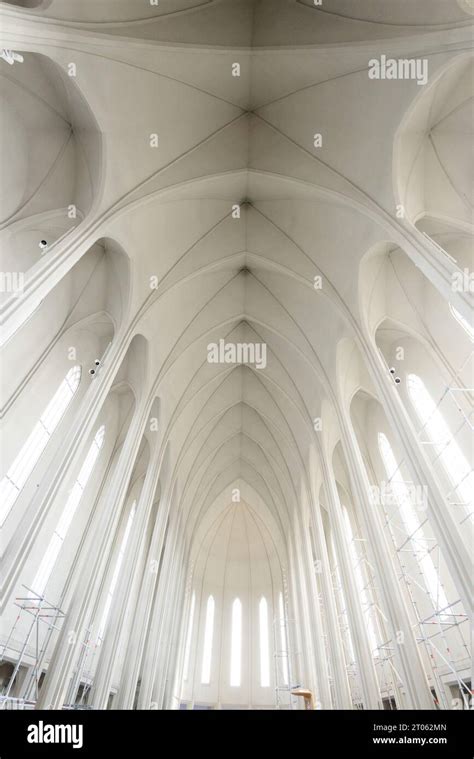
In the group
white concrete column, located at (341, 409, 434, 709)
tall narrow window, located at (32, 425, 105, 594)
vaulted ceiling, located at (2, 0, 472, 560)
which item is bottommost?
white concrete column, located at (341, 409, 434, 709)

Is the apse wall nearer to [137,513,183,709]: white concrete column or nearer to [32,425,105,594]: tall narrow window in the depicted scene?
[137,513,183,709]: white concrete column

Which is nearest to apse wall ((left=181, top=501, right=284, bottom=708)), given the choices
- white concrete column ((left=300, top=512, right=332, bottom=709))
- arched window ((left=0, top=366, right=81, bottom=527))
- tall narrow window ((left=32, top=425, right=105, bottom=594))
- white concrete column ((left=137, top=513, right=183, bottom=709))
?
white concrete column ((left=137, top=513, right=183, bottom=709))

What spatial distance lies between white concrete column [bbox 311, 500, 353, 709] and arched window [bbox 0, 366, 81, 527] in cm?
1101

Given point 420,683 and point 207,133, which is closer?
point 420,683

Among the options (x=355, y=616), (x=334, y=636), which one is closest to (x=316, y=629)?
(x=334, y=636)

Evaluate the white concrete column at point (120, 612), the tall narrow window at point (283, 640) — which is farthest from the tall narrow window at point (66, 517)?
the tall narrow window at point (283, 640)

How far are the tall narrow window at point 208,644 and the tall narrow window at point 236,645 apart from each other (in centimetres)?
141

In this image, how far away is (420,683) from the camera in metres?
7.46

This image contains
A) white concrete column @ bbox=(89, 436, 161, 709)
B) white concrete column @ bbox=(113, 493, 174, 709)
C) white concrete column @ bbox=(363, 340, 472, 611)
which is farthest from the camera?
white concrete column @ bbox=(113, 493, 174, 709)

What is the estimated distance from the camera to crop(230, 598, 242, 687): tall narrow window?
2412 centimetres
